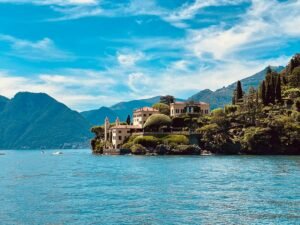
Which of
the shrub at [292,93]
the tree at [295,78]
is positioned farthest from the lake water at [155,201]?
the tree at [295,78]

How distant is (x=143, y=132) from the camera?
14350 cm

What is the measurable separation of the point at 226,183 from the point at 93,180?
17.4m

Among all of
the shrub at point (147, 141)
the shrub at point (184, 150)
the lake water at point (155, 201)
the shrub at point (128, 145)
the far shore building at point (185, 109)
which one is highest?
the far shore building at point (185, 109)

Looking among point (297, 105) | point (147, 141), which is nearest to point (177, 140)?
point (147, 141)

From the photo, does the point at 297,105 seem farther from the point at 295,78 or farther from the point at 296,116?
the point at 295,78

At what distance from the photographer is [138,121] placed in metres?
161

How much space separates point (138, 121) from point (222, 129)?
3404 centimetres

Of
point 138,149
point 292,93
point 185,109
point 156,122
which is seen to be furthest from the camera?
point 185,109

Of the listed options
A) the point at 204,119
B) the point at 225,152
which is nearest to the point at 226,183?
the point at 225,152

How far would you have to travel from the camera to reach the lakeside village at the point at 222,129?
436ft

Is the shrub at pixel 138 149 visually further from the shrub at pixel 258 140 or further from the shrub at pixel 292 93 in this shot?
the shrub at pixel 292 93

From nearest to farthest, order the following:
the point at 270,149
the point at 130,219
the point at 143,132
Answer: the point at 130,219
the point at 270,149
the point at 143,132

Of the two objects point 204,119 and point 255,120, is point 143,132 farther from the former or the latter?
point 255,120

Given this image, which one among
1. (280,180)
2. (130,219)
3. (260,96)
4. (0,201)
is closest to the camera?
(130,219)
